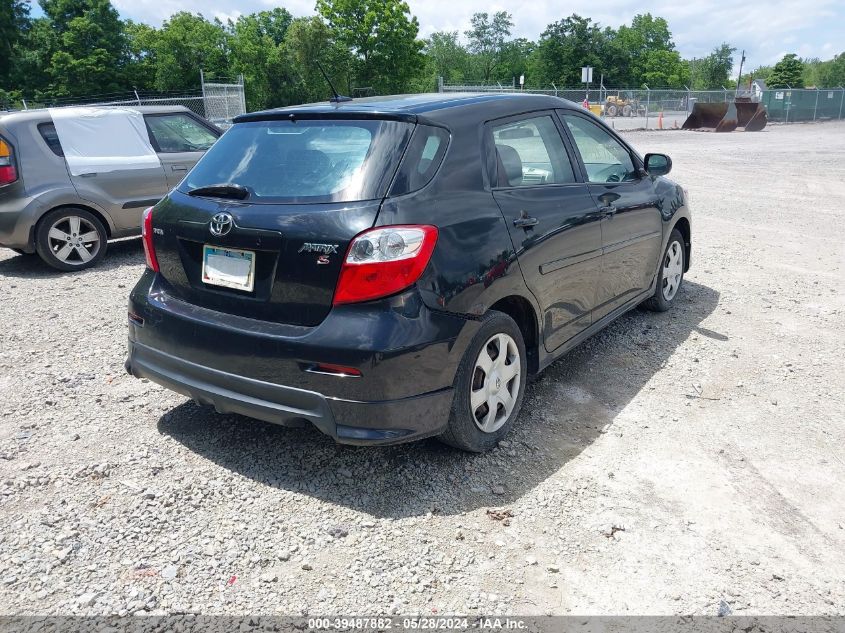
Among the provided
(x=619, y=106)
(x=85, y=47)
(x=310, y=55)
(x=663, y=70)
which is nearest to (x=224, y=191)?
(x=619, y=106)

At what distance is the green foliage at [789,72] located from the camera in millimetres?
86500

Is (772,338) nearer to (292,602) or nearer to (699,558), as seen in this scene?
(699,558)

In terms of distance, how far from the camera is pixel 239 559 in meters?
2.72

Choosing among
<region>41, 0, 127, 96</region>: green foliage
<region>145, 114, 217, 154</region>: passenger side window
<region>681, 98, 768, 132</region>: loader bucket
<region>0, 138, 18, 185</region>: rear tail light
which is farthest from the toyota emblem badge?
<region>41, 0, 127, 96</region>: green foliage

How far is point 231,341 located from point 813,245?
7.68 m

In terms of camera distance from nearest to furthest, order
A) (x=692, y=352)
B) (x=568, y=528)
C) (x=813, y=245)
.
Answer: (x=568, y=528), (x=692, y=352), (x=813, y=245)

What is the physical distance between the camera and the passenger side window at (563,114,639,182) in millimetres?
4340

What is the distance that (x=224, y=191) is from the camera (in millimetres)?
3232

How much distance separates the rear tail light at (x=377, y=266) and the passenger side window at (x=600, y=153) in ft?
6.34

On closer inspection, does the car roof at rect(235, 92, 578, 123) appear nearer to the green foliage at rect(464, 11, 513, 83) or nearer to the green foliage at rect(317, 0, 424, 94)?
the green foliage at rect(317, 0, 424, 94)

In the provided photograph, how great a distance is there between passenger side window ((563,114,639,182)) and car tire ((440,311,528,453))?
4.81 feet

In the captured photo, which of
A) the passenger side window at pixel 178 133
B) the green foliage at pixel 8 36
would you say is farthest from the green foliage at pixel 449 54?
the passenger side window at pixel 178 133

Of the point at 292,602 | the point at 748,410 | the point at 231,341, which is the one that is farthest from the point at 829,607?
the point at 231,341

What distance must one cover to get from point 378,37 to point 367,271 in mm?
64622
